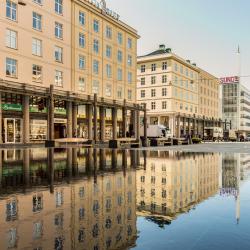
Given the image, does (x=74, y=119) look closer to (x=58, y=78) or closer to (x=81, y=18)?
(x=58, y=78)

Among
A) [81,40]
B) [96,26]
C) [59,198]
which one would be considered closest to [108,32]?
[96,26]

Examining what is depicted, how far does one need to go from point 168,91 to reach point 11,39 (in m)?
41.8

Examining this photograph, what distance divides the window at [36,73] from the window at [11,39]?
3.07 m

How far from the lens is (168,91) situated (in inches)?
2751

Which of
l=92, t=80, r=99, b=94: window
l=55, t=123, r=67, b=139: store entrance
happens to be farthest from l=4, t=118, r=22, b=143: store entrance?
l=92, t=80, r=99, b=94: window

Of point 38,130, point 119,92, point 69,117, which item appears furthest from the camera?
point 119,92

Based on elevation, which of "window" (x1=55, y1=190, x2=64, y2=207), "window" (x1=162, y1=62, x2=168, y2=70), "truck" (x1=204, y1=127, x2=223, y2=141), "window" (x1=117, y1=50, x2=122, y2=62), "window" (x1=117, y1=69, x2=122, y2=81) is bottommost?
"window" (x1=55, y1=190, x2=64, y2=207)

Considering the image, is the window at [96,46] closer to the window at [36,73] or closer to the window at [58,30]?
the window at [58,30]

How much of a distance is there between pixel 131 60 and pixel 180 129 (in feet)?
83.4

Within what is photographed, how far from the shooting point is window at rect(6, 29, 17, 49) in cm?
3284

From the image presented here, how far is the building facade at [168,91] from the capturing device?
69875 mm

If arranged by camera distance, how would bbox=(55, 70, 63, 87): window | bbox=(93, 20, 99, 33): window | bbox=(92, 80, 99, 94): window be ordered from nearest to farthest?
1. bbox=(55, 70, 63, 87): window
2. bbox=(92, 80, 99, 94): window
3. bbox=(93, 20, 99, 33): window

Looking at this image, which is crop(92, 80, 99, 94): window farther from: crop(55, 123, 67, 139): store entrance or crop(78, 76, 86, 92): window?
crop(55, 123, 67, 139): store entrance

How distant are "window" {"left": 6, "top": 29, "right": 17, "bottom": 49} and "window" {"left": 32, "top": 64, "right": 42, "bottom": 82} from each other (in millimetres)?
3070
